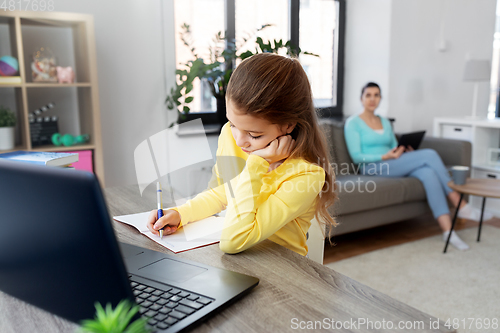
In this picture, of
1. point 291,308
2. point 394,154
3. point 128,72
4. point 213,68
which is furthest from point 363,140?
point 291,308

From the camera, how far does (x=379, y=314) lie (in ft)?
1.86

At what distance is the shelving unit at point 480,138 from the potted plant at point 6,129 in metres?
3.24

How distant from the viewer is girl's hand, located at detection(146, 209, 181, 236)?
0.91 m

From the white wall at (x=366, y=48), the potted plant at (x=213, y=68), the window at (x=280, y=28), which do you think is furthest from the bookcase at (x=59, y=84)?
the white wall at (x=366, y=48)

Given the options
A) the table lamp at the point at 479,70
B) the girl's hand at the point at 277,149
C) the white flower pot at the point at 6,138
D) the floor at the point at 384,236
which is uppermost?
the table lamp at the point at 479,70

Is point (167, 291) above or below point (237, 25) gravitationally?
below

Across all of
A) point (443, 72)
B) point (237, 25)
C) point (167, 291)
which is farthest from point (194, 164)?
point (443, 72)

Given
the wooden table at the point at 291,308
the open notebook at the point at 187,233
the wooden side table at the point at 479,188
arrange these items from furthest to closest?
the wooden side table at the point at 479,188
the open notebook at the point at 187,233
the wooden table at the point at 291,308

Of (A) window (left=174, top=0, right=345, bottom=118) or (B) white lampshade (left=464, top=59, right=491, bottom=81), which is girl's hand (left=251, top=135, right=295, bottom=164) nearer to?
(A) window (left=174, top=0, right=345, bottom=118)

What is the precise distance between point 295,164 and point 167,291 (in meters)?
0.46

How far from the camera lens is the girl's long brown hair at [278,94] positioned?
0.88m

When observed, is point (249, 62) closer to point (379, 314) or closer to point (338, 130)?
point (379, 314)

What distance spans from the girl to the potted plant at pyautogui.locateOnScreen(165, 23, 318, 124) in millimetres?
1780

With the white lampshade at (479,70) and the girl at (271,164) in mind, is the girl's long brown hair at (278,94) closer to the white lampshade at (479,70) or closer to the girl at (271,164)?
the girl at (271,164)
